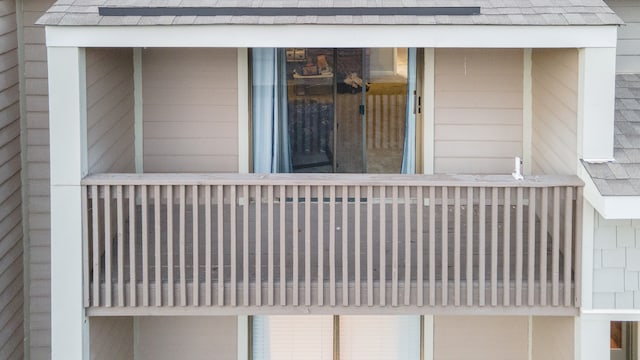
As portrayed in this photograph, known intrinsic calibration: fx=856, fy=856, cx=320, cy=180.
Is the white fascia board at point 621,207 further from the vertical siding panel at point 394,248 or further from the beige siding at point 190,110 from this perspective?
the beige siding at point 190,110

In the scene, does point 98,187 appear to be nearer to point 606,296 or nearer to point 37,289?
point 37,289

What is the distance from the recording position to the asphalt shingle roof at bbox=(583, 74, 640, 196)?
6.19 meters

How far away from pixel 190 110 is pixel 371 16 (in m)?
2.31

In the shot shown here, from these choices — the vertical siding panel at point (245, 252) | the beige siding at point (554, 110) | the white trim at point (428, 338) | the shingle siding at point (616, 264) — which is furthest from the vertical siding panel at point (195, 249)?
the shingle siding at point (616, 264)

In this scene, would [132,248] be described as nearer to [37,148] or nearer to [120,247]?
[120,247]

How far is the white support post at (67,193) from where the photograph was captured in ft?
21.0

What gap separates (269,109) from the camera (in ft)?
26.4

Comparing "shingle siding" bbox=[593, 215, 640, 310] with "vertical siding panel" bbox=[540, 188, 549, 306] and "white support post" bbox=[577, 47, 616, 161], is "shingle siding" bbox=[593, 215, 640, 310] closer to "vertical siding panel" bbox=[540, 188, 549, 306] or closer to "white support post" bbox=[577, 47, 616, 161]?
"vertical siding panel" bbox=[540, 188, 549, 306]

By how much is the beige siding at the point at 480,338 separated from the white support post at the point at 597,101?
2275 millimetres

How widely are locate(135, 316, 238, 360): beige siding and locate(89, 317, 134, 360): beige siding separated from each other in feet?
0.49

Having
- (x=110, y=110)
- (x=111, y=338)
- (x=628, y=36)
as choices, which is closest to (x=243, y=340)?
(x=111, y=338)

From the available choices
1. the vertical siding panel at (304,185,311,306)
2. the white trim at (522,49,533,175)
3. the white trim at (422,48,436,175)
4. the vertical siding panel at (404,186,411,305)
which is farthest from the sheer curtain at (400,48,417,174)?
the vertical siding panel at (304,185,311,306)

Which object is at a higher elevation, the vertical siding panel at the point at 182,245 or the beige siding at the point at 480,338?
the vertical siding panel at the point at 182,245

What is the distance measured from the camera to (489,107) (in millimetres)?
8016
